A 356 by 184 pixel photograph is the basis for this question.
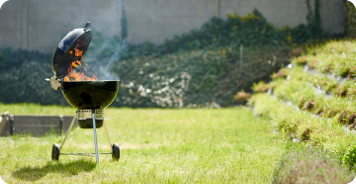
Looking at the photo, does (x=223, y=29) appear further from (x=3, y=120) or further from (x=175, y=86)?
(x=3, y=120)

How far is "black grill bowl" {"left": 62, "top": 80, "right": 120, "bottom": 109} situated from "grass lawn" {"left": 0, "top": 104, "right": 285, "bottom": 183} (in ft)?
1.99

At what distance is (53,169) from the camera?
3.08 metres

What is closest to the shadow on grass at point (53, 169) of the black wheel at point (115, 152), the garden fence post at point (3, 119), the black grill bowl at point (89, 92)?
the black wheel at point (115, 152)

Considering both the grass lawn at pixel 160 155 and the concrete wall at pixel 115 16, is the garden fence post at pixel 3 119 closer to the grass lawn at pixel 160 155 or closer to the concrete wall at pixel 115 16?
the grass lawn at pixel 160 155

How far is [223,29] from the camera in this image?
34.8ft

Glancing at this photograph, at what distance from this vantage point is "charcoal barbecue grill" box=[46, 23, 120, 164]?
3201mm

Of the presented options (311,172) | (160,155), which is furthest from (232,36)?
(311,172)

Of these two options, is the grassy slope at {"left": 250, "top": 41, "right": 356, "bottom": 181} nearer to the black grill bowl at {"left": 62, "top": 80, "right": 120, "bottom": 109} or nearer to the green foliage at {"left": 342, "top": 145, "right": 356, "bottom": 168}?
the green foliage at {"left": 342, "top": 145, "right": 356, "bottom": 168}

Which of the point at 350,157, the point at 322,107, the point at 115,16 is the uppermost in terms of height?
the point at 115,16

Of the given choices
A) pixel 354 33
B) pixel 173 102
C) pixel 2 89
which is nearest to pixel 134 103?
pixel 173 102

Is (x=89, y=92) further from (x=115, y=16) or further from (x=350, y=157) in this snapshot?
(x=115, y=16)

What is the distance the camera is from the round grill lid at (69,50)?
322cm

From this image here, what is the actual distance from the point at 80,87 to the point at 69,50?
0.40 m

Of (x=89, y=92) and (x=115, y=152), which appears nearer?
(x=89, y=92)
